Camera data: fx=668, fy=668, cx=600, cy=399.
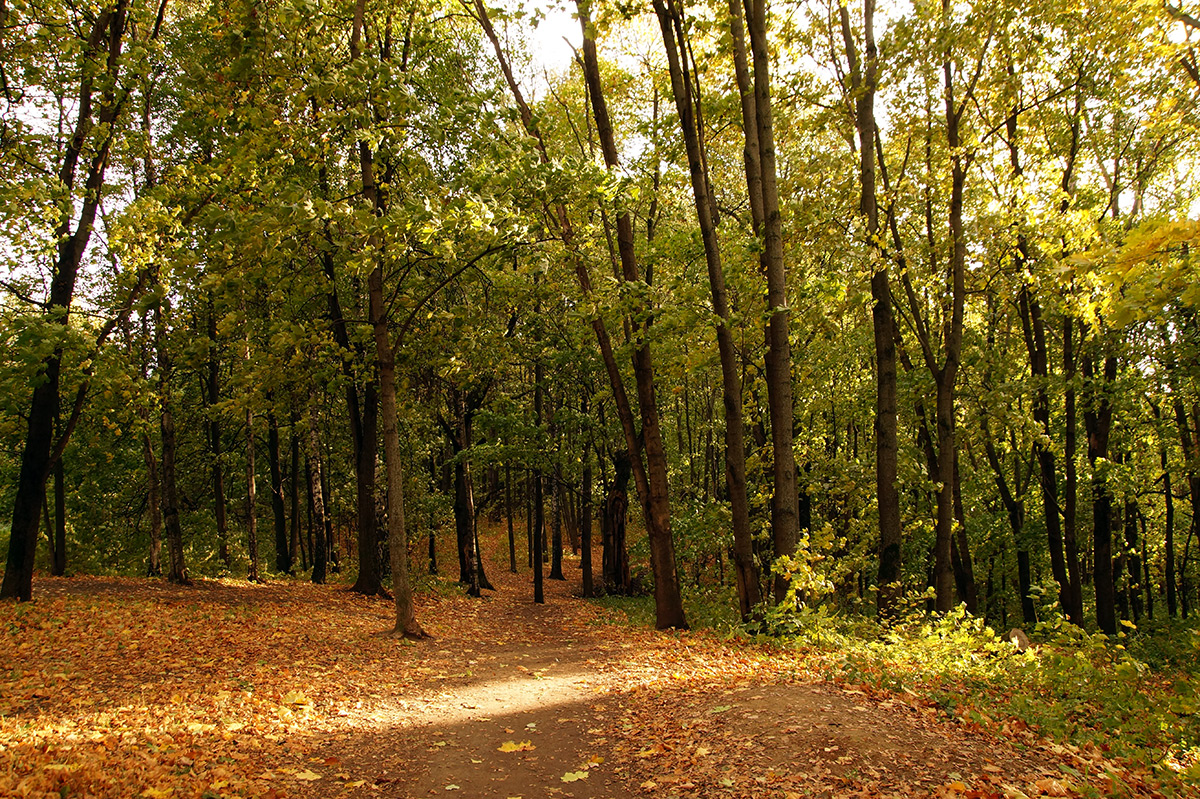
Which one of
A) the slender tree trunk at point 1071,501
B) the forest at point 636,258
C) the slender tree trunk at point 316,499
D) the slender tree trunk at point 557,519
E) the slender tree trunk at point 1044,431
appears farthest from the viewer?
the slender tree trunk at point 557,519

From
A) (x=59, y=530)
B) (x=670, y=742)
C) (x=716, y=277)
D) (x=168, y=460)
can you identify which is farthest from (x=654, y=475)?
(x=59, y=530)

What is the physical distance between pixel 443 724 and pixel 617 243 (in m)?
10.7

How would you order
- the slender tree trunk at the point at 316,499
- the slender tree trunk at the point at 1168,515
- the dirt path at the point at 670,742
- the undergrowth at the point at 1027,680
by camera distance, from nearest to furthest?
the dirt path at the point at 670,742 < the undergrowth at the point at 1027,680 < the slender tree trunk at the point at 316,499 < the slender tree trunk at the point at 1168,515

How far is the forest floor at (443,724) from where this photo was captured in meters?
4.30

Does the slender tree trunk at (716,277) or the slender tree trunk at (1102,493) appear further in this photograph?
the slender tree trunk at (1102,493)

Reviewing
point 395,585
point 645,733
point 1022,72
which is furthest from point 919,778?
point 1022,72

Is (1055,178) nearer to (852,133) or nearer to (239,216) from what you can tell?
(852,133)

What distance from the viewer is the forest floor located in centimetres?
430

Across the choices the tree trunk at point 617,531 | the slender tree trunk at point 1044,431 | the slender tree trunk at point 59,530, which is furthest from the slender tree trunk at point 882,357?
the slender tree trunk at point 59,530

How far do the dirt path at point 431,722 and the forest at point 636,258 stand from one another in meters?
0.58

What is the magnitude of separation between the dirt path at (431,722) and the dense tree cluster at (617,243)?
2109mm

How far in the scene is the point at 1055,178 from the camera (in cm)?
1382

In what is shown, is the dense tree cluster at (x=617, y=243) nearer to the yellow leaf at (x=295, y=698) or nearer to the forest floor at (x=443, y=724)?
the forest floor at (x=443, y=724)

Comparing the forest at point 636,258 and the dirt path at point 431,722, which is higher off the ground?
the forest at point 636,258
